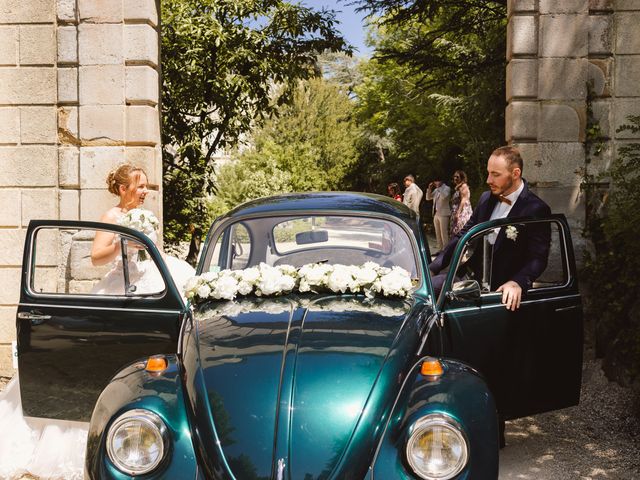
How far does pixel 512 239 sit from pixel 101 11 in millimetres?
5185

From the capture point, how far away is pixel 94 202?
7586mm

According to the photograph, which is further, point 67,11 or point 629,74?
point 67,11

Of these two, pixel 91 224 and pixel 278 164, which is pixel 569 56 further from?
pixel 278 164

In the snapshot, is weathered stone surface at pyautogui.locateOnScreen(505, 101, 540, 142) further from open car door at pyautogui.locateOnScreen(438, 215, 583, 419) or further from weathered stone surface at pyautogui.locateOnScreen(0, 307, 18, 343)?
weathered stone surface at pyautogui.locateOnScreen(0, 307, 18, 343)

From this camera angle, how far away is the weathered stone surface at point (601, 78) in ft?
23.8

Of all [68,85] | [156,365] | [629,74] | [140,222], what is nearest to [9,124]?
[68,85]

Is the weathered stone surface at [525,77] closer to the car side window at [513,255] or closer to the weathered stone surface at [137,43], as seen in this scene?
the car side window at [513,255]

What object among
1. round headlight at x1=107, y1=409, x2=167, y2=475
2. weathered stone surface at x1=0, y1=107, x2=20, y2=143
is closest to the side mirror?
round headlight at x1=107, y1=409, x2=167, y2=475

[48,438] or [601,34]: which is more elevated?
[601,34]

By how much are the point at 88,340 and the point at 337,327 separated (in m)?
1.72

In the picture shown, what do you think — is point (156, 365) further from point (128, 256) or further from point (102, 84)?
point (102, 84)

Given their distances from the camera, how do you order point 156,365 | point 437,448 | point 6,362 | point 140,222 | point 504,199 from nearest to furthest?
1. point 437,448
2. point 156,365
3. point 504,199
4. point 140,222
5. point 6,362

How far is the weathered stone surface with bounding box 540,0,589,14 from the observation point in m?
7.20

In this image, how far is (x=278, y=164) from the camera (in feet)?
96.3
